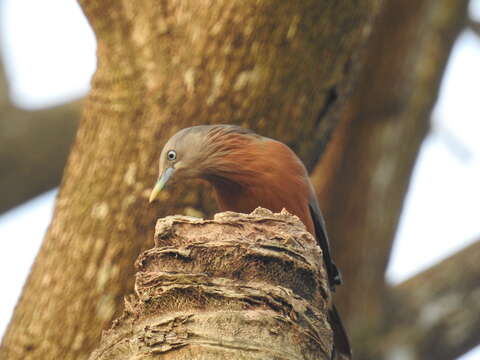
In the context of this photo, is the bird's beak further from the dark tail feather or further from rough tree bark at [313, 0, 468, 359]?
rough tree bark at [313, 0, 468, 359]

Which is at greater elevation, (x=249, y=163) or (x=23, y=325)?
(x=249, y=163)

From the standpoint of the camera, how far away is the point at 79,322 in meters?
4.52

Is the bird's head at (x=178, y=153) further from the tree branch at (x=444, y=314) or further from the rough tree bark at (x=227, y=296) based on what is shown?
the tree branch at (x=444, y=314)

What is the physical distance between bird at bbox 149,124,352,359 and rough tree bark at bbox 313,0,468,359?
1.30 meters

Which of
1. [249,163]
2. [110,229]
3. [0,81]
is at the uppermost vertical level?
[0,81]

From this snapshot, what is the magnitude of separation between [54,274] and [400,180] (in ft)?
9.63

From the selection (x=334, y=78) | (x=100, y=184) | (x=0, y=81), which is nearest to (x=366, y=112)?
(x=334, y=78)

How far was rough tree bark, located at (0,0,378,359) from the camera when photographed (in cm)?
456

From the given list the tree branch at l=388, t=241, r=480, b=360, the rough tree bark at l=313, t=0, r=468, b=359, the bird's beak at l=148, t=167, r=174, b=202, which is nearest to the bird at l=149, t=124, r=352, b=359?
the bird's beak at l=148, t=167, r=174, b=202

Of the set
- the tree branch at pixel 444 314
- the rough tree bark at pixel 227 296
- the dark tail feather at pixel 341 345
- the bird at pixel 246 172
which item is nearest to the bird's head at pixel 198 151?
the bird at pixel 246 172

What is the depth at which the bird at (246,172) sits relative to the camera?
15.5ft

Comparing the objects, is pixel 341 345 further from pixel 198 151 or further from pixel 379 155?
pixel 379 155

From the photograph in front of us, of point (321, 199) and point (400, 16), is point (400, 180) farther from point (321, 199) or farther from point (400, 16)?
point (400, 16)

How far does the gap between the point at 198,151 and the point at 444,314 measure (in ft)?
7.94
